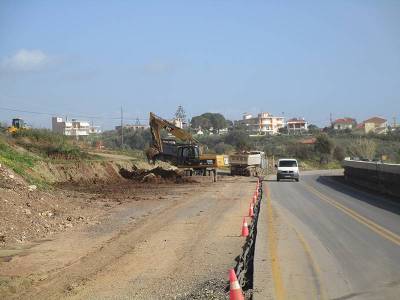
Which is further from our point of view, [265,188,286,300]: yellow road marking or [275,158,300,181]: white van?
[275,158,300,181]: white van

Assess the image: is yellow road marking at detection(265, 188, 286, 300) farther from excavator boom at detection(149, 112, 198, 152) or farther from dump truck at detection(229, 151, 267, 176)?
dump truck at detection(229, 151, 267, 176)

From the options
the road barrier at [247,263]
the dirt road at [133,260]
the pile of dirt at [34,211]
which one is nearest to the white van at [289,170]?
the pile of dirt at [34,211]

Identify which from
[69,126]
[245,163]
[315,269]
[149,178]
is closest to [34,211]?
[315,269]

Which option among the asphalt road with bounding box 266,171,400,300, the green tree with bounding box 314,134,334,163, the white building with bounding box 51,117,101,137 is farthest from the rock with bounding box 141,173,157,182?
the white building with bounding box 51,117,101,137

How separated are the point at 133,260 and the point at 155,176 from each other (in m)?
34.6

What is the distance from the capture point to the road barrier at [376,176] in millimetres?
32875

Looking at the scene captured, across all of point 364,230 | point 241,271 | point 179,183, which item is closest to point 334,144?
point 179,183

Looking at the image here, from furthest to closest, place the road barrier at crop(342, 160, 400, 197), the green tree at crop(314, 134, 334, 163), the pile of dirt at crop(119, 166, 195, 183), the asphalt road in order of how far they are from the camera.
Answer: the green tree at crop(314, 134, 334, 163)
the pile of dirt at crop(119, 166, 195, 183)
the road barrier at crop(342, 160, 400, 197)
the asphalt road

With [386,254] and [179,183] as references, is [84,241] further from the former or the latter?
[179,183]

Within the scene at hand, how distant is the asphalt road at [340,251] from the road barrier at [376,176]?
684 centimetres

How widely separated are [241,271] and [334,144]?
10479 centimetres

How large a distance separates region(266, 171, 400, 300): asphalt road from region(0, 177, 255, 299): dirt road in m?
1.37

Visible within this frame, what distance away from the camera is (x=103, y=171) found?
47156mm

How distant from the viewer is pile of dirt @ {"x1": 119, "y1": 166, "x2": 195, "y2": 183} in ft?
154
